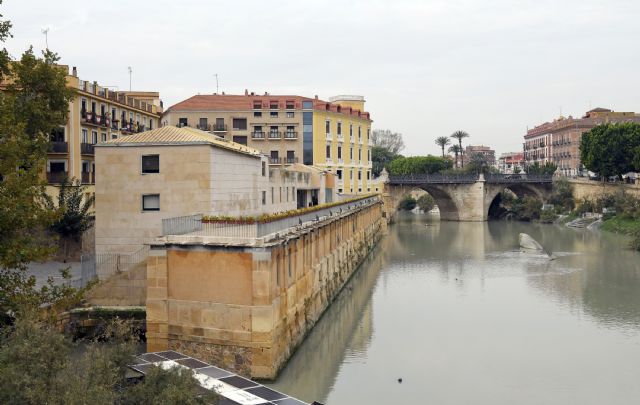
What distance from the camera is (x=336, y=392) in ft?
75.4

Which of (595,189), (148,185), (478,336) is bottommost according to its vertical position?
(478,336)

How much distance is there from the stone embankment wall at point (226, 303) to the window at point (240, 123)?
47.2 meters

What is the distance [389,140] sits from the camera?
552 ft

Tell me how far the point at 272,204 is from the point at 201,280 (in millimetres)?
20600

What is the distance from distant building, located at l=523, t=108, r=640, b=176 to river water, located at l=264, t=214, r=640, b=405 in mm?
69367

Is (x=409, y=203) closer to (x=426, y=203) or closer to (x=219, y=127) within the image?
(x=426, y=203)

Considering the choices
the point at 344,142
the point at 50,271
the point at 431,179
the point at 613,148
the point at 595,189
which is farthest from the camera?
the point at 431,179

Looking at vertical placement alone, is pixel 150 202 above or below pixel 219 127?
below

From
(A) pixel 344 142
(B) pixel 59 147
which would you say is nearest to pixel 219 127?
(A) pixel 344 142

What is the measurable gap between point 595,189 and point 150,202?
74513 millimetres

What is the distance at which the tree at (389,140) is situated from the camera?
548ft

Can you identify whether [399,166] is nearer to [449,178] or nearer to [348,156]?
[449,178]

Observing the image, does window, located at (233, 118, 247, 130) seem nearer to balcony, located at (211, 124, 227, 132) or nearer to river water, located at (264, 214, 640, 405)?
balcony, located at (211, 124, 227, 132)

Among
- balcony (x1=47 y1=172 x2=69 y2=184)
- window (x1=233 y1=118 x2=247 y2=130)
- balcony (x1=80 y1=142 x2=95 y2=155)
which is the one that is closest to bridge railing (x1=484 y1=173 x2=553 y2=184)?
window (x1=233 y1=118 x2=247 y2=130)
